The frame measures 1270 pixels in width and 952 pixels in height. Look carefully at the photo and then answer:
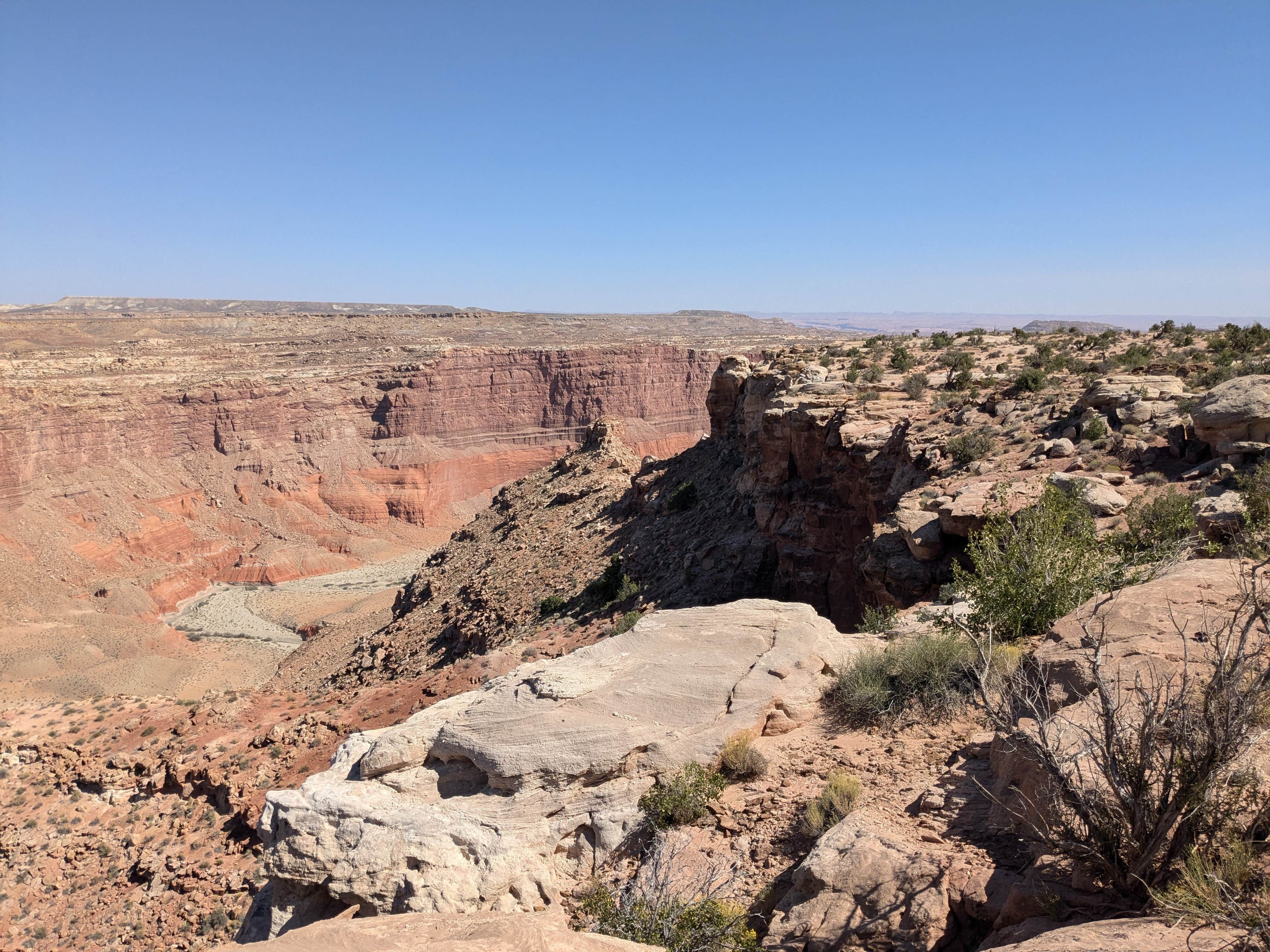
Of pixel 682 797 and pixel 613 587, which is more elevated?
pixel 682 797

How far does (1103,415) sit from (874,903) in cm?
1365

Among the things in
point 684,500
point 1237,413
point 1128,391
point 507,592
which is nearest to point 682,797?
point 1237,413

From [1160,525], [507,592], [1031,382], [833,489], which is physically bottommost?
[507,592]

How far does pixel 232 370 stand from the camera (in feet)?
188

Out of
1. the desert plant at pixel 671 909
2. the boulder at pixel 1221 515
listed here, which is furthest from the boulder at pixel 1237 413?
the desert plant at pixel 671 909

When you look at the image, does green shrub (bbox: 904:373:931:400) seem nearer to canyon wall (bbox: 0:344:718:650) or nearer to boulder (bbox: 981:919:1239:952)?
boulder (bbox: 981:919:1239:952)

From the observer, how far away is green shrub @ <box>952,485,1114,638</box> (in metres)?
8.73

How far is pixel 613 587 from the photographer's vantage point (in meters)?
21.8

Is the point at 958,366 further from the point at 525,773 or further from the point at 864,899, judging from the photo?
the point at 864,899

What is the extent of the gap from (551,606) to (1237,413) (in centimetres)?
1699

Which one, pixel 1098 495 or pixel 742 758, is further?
pixel 1098 495

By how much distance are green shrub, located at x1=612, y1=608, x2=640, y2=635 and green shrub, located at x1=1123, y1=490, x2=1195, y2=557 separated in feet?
35.8

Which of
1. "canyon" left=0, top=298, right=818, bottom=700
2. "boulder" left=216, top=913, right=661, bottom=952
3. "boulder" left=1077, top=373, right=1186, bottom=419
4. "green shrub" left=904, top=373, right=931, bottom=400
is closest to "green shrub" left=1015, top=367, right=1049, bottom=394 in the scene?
"boulder" left=1077, top=373, right=1186, bottom=419

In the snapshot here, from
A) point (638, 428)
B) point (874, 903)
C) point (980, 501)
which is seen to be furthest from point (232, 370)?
point (874, 903)
